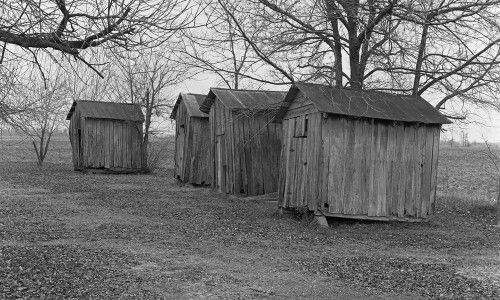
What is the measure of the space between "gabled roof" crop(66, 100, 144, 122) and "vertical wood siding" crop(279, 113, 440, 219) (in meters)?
20.7

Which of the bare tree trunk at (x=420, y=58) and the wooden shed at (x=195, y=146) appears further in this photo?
the wooden shed at (x=195, y=146)

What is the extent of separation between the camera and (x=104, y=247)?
10.8m

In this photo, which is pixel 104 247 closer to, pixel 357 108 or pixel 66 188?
pixel 357 108

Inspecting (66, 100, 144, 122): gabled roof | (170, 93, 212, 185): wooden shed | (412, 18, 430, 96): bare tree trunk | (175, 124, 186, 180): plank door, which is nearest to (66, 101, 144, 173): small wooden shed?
(66, 100, 144, 122): gabled roof

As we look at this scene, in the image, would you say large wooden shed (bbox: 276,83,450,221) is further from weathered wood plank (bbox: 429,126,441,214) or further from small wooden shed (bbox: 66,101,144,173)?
small wooden shed (bbox: 66,101,144,173)

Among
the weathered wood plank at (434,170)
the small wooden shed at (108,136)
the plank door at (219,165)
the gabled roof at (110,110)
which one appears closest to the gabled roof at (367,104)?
the weathered wood plank at (434,170)

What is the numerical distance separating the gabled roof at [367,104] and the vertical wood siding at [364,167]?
27 centimetres

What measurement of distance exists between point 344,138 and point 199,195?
9.24m

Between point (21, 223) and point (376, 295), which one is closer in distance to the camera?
point (376, 295)

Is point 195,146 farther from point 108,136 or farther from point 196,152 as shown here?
point 108,136

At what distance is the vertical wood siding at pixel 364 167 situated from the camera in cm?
1437

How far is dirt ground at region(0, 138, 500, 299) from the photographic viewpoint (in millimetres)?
7980

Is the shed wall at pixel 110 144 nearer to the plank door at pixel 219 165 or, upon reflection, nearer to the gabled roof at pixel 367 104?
the plank door at pixel 219 165

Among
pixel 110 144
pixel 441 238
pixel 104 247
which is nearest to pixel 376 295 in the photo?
pixel 104 247
